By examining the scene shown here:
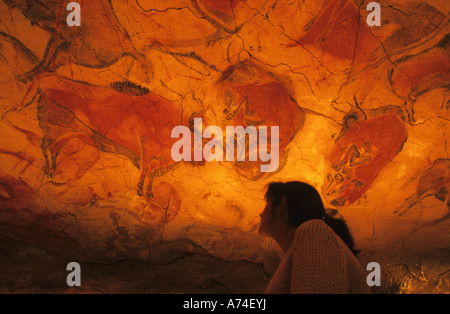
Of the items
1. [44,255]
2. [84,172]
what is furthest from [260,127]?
[44,255]

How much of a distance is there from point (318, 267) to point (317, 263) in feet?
0.04

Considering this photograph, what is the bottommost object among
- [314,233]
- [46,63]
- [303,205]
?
[314,233]

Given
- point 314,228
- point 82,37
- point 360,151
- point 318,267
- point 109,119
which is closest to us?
point 318,267

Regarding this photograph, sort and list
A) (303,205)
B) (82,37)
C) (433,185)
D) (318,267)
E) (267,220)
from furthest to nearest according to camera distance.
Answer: (433,185) → (82,37) → (267,220) → (303,205) → (318,267)

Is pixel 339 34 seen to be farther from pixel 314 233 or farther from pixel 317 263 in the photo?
pixel 317 263

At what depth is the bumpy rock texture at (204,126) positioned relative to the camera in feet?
6.38

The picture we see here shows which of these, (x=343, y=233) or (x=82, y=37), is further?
(x=82, y=37)

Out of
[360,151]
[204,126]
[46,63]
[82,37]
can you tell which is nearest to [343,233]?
[360,151]

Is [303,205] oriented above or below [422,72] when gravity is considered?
below

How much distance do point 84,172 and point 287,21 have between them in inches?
62.1

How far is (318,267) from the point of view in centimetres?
111

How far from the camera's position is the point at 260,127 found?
2.14 meters

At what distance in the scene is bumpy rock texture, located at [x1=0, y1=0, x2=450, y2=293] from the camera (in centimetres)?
195

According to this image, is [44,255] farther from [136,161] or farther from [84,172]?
[136,161]
